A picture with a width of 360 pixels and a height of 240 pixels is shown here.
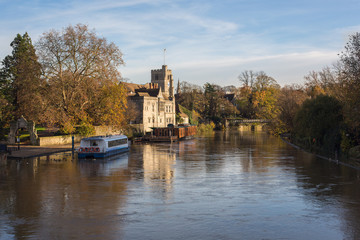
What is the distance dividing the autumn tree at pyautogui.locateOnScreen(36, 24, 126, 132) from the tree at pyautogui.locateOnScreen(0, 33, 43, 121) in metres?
1.49

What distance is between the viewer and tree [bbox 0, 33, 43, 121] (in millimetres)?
52156

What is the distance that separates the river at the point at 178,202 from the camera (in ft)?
45.6

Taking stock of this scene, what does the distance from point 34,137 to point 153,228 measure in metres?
38.8

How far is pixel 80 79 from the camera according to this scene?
184ft

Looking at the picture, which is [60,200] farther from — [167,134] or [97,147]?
[167,134]

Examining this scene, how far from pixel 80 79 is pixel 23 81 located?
7.58 meters

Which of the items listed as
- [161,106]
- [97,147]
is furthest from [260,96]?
[97,147]

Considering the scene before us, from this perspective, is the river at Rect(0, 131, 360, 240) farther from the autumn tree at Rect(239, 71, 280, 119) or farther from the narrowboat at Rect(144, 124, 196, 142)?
the autumn tree at Rect(239, 71, 280, 119)

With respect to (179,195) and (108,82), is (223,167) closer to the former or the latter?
(179,195)

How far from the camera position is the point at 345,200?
1905 centimetres

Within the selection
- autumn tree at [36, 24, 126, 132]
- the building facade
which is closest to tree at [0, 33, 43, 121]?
autumn tree at [36, 24, 126, 132]

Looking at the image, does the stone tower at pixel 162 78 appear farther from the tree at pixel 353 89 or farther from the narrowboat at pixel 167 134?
the tree at pixel 353 89

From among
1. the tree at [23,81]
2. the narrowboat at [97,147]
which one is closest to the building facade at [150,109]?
the tree at [23,81]

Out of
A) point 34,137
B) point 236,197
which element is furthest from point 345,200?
point 34,137
